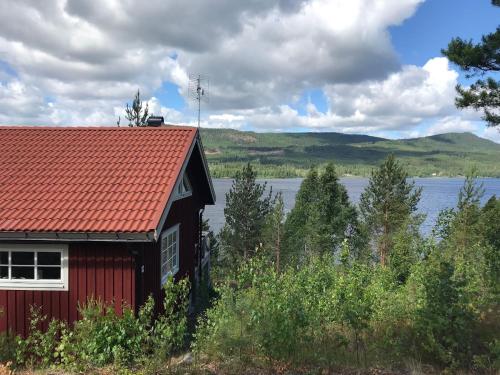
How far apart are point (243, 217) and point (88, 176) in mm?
27886

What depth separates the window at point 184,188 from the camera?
10946mm

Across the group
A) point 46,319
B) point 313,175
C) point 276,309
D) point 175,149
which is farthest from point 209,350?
point 313,175

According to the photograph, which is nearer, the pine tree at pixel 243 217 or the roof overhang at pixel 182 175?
the roof overhang at pixel 182 175

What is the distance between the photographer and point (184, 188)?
1172 cm

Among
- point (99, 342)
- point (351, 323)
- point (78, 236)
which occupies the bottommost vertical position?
point (99, 342)

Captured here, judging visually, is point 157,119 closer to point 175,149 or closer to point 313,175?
point 175,149

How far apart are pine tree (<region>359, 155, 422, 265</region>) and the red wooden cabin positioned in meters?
30.3

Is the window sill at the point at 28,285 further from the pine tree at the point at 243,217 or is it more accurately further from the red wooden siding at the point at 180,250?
the pine tree at the point at 243,217

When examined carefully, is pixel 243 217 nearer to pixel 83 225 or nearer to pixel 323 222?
pixel 323 222

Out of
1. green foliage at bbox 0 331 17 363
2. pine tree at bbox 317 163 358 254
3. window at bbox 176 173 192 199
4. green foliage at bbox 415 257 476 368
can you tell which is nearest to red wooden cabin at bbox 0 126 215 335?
green foliage at bbox 0 331 17 363

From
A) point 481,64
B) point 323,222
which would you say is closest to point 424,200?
point 323,222

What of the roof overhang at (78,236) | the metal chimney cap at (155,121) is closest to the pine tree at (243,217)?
the metal chimney cap at (155,121)

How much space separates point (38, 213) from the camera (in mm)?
7785

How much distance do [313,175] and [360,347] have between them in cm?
3810
